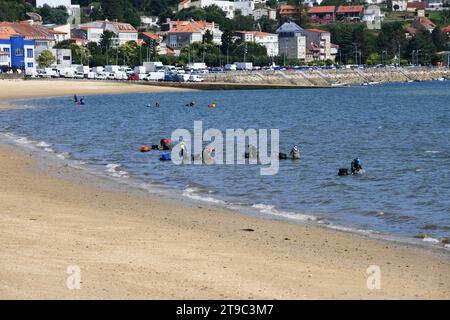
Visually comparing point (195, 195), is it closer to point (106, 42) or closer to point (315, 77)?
point (315, 77)

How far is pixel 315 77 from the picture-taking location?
543 feet

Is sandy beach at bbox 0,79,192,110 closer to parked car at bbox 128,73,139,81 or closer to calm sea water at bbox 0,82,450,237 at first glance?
parked car at bbox 128,73,139,81

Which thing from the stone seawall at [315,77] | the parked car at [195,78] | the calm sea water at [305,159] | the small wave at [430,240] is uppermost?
the small wave at [430,240]

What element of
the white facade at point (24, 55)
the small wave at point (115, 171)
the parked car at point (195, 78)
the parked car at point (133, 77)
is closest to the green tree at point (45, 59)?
the white facade at point (24, 55)

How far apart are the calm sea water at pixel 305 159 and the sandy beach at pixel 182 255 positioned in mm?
2453

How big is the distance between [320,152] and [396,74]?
516ft

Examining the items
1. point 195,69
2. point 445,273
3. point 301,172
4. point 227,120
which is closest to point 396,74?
point 195,69

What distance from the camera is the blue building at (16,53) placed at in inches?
5340

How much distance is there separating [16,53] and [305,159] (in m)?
110

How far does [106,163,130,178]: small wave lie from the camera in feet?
94.3

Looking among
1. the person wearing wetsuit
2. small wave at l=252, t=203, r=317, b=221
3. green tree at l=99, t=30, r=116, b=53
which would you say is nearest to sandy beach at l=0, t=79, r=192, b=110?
green tree at l=99, t=30, r=116, b=53

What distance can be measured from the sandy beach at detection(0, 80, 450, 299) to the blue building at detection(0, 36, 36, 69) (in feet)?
384

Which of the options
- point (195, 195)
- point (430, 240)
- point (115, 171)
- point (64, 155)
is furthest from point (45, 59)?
point (430, 240)

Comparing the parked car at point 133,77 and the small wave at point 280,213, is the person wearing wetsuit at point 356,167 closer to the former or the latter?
the small wave at point 280,213
